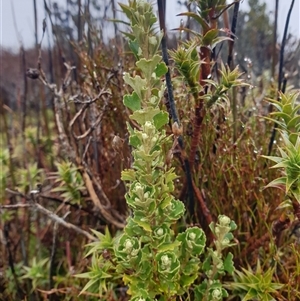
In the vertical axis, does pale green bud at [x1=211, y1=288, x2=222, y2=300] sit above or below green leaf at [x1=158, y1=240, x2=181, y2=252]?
below

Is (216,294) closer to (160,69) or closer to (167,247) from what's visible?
(167,247)

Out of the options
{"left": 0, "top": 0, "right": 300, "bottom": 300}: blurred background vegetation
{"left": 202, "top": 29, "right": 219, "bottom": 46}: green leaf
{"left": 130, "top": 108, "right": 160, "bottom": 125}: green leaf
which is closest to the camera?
{"left": 130, "top": 108, "right": 160, "bottom": 125}: green leaf

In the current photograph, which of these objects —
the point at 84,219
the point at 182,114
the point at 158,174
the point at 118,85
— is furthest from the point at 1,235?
the point at 158,174

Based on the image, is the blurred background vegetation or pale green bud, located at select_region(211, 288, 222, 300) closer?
pale green bud, located at select_region(211, 288, 222, 300)

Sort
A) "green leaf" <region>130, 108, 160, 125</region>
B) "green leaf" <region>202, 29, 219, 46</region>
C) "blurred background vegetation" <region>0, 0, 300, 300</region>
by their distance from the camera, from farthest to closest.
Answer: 1. "blurred background vegetation" <region>0, 0, 300, 300</region>
2. "green leaf" <region>202, 29, 219, 46</region>
3. "green leaf" <region>130, 108, 160, 125</region>

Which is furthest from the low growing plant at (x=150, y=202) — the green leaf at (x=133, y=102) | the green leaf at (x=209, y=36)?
the green leaf at (x=209, y=36)

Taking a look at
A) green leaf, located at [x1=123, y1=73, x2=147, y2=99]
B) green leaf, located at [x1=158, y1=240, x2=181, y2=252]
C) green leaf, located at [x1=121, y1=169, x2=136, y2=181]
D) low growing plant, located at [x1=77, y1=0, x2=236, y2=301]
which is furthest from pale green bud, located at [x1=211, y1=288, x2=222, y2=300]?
green leaf, located at [x1=123, y1=73, x2=147, y2=99]

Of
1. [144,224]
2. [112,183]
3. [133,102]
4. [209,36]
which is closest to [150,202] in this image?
[144,224]

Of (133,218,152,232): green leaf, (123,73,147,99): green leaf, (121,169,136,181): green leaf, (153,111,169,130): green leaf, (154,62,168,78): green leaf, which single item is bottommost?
(133,218,152,232): green leaf

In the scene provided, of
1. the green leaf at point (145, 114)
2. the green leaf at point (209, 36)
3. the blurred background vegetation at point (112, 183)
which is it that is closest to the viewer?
the green leaf at point (145, 114)

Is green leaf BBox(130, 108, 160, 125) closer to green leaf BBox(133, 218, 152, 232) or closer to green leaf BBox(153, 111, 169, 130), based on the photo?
green leaf BBox(153, 111, 169, 130)

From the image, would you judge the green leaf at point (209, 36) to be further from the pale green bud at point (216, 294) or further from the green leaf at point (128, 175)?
the pale green bud at point (216, 294)

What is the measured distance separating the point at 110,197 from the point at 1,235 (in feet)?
1.39

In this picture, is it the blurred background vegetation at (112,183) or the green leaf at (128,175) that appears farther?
the blurred background vegetation at (112,183)
